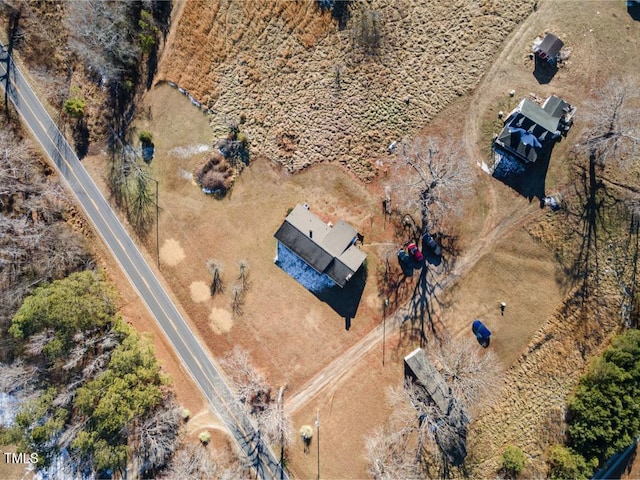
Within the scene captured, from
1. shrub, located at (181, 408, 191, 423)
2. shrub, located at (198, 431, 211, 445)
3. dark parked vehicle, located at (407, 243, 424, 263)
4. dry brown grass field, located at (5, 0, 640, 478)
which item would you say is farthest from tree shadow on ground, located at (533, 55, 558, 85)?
shrub, located at (198, 431, 211, 445)

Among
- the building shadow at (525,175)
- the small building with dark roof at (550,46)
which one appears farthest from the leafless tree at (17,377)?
the small building with dark roof at (550,46)

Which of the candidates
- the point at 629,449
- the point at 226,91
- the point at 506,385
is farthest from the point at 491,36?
the point at 629,449

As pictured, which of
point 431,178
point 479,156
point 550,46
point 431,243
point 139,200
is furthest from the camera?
point 139,200

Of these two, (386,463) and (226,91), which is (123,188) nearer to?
(226,91)

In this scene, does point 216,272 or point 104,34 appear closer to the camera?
point 104,34

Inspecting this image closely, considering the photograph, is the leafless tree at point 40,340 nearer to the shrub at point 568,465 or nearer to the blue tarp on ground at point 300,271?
the blue tarp on ground at point 300,271

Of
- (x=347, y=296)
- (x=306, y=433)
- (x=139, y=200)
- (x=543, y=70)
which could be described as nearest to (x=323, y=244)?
(x=347, y=296)

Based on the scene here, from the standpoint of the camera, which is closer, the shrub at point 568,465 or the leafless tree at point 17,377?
the shrub at point 568,465

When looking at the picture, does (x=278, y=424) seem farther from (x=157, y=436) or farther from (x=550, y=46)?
(x=550, y=46)
